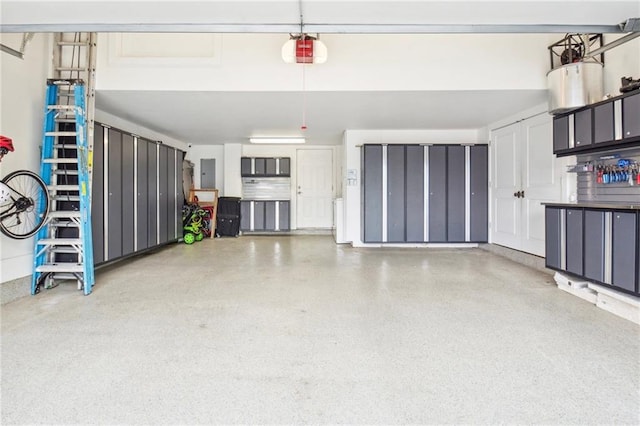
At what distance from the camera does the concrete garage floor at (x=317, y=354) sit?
5.39 feet

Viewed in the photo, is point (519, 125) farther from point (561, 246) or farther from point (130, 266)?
point (130, 266)

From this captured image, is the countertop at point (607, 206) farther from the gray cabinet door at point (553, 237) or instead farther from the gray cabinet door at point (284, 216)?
the gray cabinet door at point (284, 216)

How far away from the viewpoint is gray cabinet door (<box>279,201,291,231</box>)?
28.8 ft

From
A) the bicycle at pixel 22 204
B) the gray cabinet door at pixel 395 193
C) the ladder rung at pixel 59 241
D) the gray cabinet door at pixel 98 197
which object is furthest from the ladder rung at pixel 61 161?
the gray cabinet door at pixel 395 193

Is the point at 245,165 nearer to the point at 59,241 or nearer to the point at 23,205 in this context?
the point at 59,241

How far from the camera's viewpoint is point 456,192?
648 centimetres

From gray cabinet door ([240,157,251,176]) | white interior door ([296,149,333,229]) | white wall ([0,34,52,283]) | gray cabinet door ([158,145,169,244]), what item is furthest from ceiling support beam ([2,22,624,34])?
white interior door ([296,149,333,229])

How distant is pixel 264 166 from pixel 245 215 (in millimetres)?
1409

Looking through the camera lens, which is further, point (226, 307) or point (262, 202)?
point (262, 202)

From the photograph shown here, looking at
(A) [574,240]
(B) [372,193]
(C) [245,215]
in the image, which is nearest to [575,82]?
(A) [574,240]

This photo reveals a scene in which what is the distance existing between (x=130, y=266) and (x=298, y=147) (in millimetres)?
5430

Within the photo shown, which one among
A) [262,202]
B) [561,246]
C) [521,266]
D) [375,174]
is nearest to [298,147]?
[262,202]

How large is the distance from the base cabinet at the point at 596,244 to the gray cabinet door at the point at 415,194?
8.92 feet

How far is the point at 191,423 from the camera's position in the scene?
1535 mm
